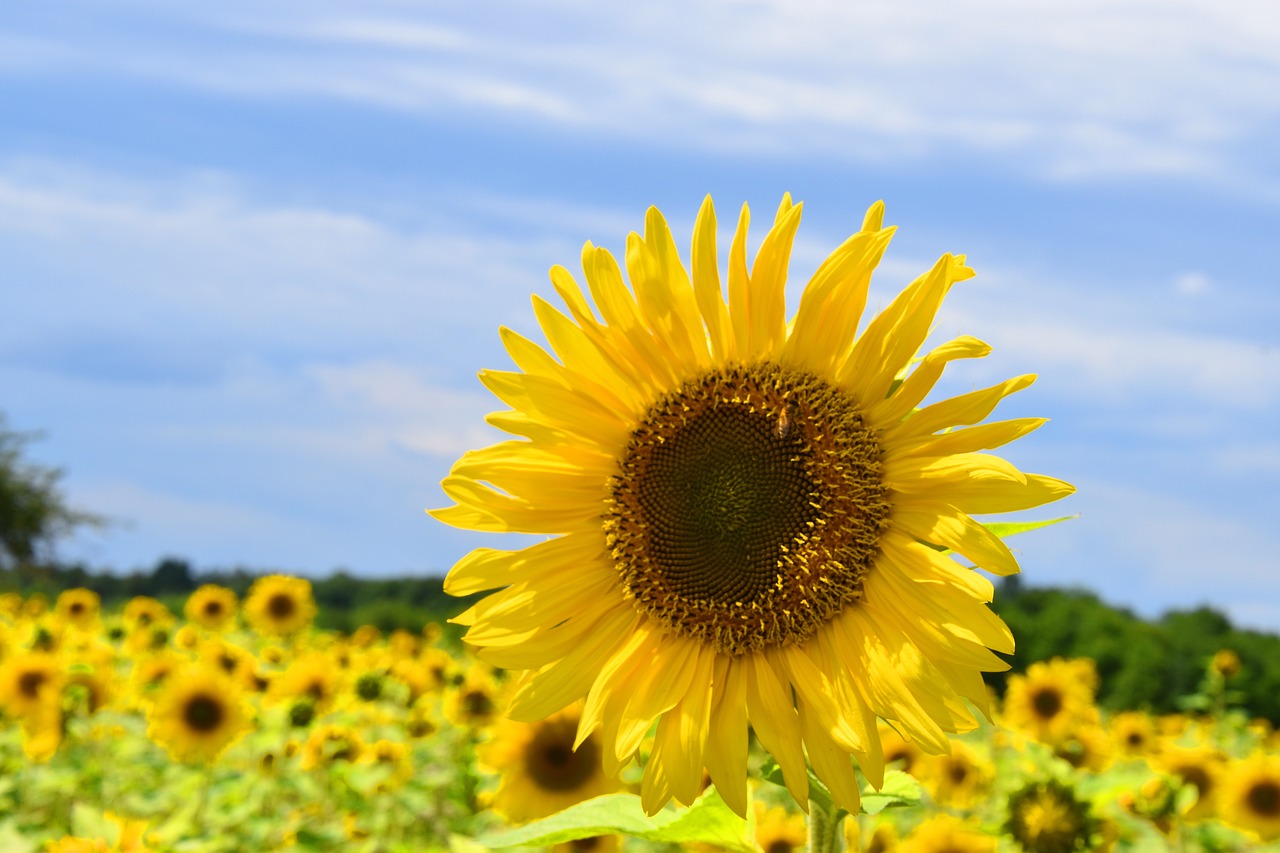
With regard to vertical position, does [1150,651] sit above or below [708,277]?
below

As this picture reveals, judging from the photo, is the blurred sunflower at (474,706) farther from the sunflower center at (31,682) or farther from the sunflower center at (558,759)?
the sunflower center at (31,682)

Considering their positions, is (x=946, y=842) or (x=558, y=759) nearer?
(x=946, y=842)

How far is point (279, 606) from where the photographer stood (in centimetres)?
1166

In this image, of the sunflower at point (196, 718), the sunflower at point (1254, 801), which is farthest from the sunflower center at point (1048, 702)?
the sunflower at point (196, 718)

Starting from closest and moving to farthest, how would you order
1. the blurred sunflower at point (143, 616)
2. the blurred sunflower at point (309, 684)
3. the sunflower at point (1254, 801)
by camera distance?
the sunflower at point (1254, 801) → the blurred sunflower at point (309, 684) → the blurred sunflower at point (143, 616)

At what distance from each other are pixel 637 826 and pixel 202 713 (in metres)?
6.44

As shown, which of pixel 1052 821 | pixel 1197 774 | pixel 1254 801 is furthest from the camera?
pixel 1254 801

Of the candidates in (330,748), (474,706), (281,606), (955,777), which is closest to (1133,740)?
(955,777)

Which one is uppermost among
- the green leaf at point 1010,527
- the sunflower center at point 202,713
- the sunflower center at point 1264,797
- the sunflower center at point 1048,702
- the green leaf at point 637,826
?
the green leaf at point 1010,527

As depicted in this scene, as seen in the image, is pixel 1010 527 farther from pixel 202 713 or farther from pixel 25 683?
pixel 25 683

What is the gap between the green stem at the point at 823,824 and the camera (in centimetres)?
256

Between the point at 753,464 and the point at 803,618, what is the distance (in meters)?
0.37

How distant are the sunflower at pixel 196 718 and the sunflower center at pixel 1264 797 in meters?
6.86

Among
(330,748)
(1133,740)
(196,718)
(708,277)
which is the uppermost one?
(708,277)
